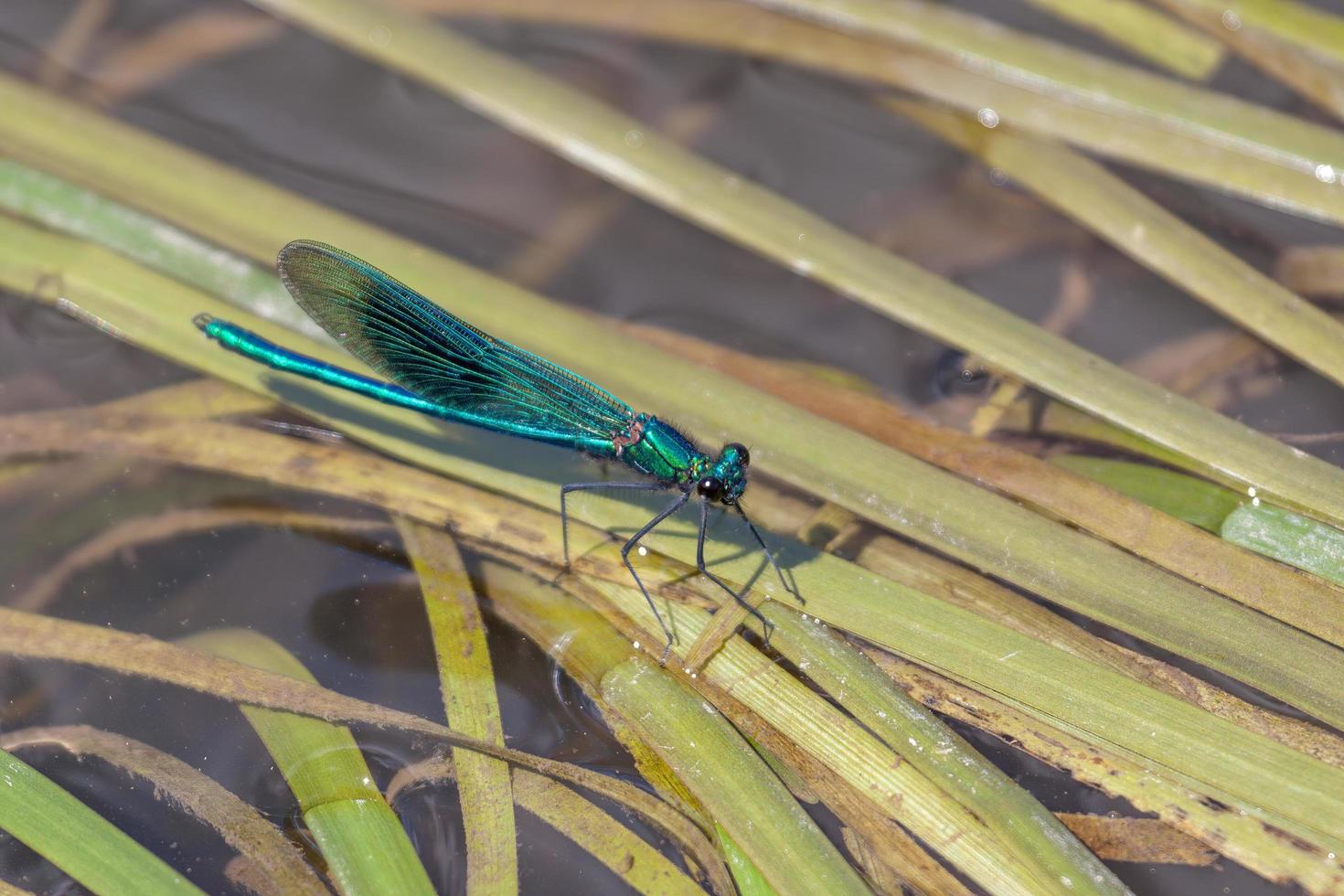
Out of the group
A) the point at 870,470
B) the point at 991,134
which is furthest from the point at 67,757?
the point at 991,134

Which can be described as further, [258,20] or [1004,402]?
[258,20]

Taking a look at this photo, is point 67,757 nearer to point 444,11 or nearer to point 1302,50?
point 444,11

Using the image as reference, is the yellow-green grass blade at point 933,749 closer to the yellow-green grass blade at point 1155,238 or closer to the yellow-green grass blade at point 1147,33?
the yellow-green grass blade at point 1155,238

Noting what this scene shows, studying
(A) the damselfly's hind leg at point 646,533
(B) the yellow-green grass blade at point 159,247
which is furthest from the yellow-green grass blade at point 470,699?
(B) the yellow-green grass blade at point 159,247

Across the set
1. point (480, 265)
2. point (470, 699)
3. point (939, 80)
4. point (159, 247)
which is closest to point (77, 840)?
point (470, 699)

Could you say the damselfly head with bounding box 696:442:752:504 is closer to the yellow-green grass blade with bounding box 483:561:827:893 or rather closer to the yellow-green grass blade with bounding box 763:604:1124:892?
the yellow-green grass blade with bounding box 763:604:1124:892

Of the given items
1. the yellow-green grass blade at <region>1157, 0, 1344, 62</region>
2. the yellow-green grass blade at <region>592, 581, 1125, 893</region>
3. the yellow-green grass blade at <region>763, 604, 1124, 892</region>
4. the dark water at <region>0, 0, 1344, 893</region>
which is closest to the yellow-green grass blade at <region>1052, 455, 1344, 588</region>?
the dark water at <region>0, 0, 1344, 893</region>
